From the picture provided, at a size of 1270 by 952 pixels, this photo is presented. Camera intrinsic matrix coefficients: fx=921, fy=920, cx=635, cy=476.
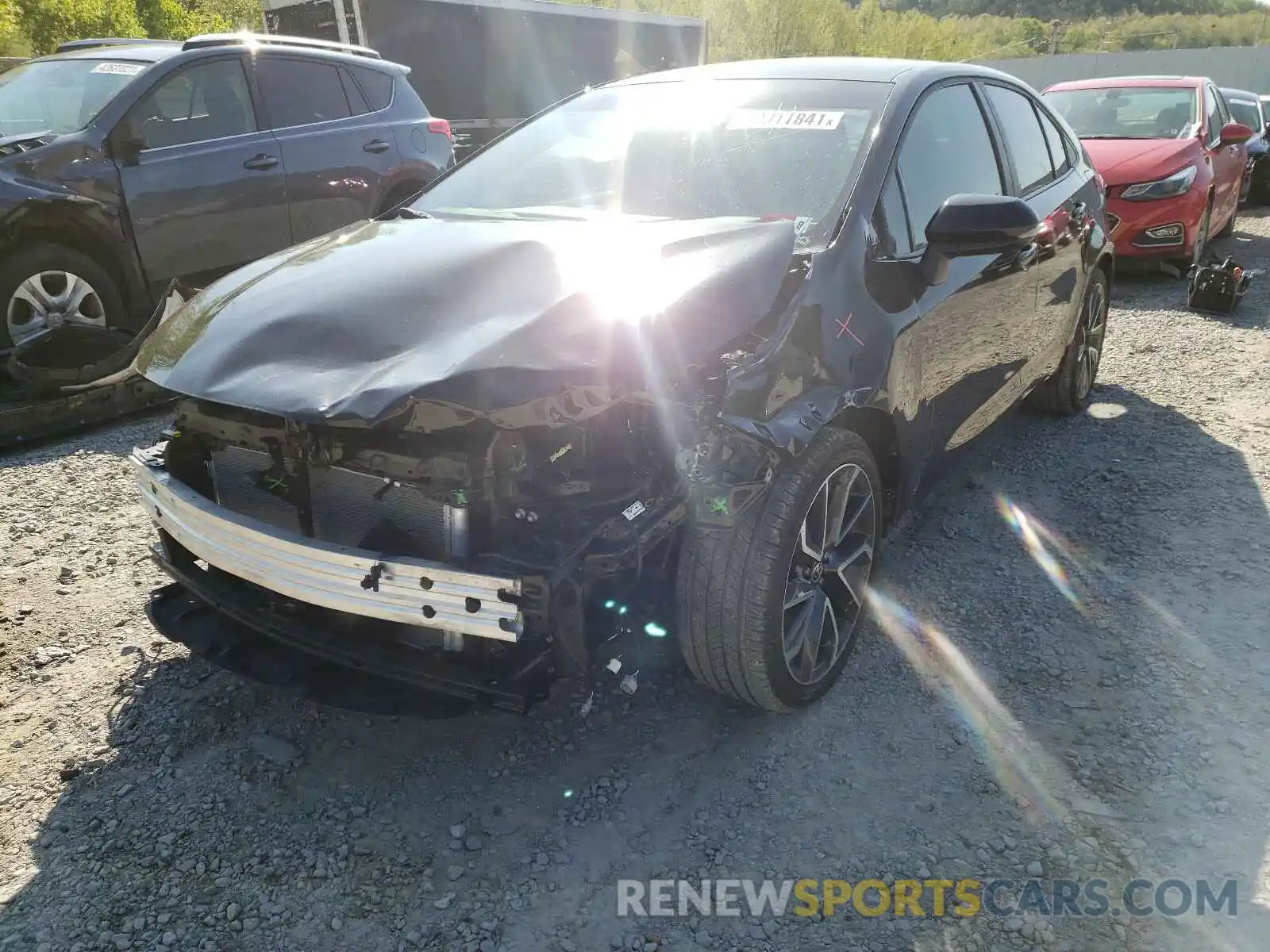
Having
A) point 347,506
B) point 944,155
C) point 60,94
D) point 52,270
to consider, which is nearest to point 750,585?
point 347,506

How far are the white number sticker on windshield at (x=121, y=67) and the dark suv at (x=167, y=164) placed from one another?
11 mm

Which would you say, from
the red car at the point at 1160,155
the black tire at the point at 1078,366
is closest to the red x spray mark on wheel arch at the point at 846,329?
the black tire at the point at 1078,366

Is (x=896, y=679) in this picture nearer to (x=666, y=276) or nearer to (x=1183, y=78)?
(x=666, y=276)

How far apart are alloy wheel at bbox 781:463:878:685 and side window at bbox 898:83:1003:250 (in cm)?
87

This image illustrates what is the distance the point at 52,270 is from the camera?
498cm

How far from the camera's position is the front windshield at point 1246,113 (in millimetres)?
12219

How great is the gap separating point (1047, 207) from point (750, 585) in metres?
2.63

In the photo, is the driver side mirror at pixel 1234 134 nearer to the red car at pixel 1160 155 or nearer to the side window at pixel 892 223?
the red car at pixel 1160 155

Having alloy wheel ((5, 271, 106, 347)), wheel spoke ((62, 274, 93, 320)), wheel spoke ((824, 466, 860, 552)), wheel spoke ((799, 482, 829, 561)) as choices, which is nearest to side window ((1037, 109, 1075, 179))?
wheel spoke ((824, 466, 860, 552))

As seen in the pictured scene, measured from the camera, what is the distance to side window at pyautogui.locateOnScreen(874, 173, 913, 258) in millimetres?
2752

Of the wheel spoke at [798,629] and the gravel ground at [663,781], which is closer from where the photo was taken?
the gravel ground at [663,781]

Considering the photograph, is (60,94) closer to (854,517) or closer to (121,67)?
(121,67)

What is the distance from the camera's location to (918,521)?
3.90 metres

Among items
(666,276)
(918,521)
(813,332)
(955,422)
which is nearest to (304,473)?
(666,276)
